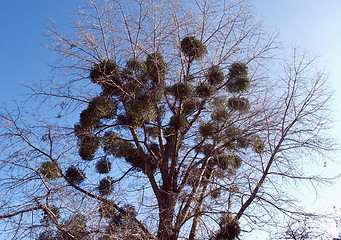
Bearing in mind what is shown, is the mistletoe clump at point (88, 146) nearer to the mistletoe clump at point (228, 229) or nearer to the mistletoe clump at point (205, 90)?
the mistletoe clump at point (205, 90)

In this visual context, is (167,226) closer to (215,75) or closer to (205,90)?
(205,90)

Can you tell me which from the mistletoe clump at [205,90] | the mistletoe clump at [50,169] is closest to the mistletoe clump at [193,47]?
the mistletoe clump at [205,90]

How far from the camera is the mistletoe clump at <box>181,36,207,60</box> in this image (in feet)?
18.1

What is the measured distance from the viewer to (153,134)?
5805mm

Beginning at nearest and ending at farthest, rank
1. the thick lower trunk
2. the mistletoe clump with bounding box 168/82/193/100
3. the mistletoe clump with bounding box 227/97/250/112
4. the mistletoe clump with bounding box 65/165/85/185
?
the thick lower trunk < the mistletoe clump with bounding box 168/82/193/100 < the mistletoe clump with bounding box 65/165/85/185 < the mistletoe clump with bounding box 227/97/250/112

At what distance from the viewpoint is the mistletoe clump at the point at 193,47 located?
5.52m

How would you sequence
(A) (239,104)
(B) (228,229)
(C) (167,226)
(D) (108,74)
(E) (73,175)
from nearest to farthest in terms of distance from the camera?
1. (B) (228,229)
2. (C) (167,226)
3. (E) (73,175)
4. (D) (108,74)
5. (A) (239,104)

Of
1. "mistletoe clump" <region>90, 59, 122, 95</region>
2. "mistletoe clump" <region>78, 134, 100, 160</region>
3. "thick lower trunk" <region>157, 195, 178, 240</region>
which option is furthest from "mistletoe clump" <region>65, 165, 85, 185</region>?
"thick lower trunk" <region>157, 195, 178, 240</region>

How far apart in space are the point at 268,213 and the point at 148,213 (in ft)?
Answer: 5.50

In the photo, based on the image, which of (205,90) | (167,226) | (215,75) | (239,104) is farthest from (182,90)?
(167,226)

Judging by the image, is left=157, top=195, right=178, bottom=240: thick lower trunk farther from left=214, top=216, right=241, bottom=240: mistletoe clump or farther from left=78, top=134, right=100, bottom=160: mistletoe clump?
left=78, top=134, right=100, bottom=160: mistletoe clump

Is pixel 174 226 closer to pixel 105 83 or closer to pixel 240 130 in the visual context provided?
pixel 240 130

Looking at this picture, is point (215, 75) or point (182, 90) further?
point (215, 75)

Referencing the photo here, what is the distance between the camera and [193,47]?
215 inches
